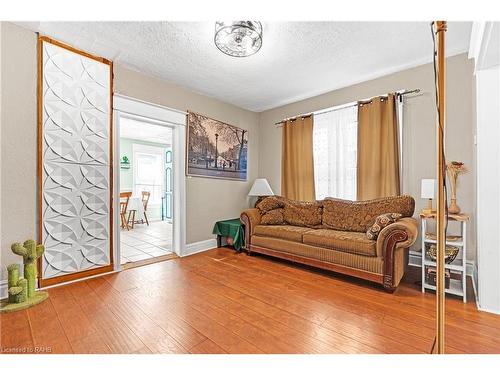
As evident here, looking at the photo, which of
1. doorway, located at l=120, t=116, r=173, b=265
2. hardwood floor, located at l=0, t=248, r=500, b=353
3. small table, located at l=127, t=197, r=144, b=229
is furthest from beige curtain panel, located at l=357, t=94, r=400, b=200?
small table, located at l=127, t=197, r=144, b=229

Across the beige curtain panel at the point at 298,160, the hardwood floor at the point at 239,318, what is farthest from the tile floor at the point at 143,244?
the beige curtain panel at the point at 298,160

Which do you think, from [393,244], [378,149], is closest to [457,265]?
[393,244]

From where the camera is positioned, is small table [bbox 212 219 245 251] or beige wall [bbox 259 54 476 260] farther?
small table [bbox 212 219 245 251]

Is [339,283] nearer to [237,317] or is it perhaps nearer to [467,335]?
[467,335]

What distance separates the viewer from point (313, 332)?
161 centimetres

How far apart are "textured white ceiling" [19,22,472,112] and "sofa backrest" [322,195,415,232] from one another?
1715 millimetres

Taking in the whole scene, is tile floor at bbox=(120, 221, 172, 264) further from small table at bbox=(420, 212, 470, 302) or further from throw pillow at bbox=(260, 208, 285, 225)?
small table at bbox=(420, 212, 470, 302)

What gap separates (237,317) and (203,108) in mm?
3203

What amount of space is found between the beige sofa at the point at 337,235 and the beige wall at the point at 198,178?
0.71 m

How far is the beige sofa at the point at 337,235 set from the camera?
7.47 feet

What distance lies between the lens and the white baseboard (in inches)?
141

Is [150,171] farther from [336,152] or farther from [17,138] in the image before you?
[336,152]

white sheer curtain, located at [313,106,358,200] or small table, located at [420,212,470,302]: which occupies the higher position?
white sheer curtain, located at [313,106,358,200]
